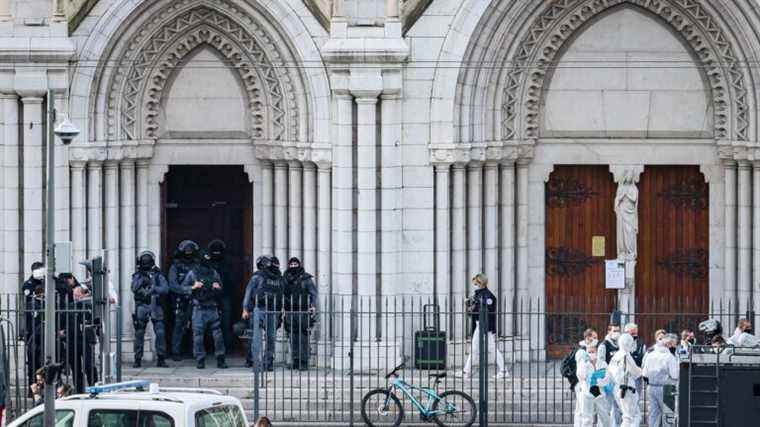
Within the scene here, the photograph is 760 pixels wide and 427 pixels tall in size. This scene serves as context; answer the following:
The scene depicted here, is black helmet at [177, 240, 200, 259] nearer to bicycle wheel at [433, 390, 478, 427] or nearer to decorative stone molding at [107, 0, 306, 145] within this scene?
decorative stone molding at [107, 0, 306, 145]

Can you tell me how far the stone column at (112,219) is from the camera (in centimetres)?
3944

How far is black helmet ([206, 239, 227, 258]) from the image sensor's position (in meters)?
39.5

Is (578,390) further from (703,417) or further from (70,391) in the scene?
(70,391)

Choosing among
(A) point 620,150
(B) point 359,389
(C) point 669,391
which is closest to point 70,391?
(B) point 359,389

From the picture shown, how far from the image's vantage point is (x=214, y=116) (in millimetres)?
39969

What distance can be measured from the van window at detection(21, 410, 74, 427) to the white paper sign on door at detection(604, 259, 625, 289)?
39.9 feet

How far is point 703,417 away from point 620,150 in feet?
26.8

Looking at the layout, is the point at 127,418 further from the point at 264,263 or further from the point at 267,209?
the point at 267,209

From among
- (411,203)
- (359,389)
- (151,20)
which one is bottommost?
(359,389)

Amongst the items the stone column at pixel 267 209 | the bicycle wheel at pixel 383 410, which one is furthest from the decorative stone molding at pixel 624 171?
the bicycle wheel at pixel 383 410

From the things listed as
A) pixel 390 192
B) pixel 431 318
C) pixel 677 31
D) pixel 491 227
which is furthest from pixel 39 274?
pixel 677 31

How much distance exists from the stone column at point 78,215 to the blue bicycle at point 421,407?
532cm

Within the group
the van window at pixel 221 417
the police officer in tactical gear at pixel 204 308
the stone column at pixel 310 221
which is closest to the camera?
the van window at pixel 221 417

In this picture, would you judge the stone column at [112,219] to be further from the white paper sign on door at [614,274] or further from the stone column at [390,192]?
the white paper sign on door at [614,274]
